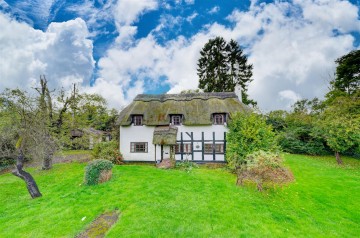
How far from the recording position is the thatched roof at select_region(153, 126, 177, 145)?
19312 mm

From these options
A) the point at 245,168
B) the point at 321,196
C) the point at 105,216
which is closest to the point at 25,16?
→ the point at 105,216

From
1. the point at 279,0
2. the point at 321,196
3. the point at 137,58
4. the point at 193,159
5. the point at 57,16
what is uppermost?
the point at 279,0

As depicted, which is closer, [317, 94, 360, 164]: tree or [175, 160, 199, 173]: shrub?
[175, 160, 199, 173]: shrub

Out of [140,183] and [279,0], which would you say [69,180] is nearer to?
[140,183]

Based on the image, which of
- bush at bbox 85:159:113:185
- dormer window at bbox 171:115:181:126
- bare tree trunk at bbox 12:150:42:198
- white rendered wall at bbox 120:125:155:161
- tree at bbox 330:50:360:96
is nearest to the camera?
bare tree trunk at bbox 12:150:42:198

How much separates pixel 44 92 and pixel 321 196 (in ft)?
78.7

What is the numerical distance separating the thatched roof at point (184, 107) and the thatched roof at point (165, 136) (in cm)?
89

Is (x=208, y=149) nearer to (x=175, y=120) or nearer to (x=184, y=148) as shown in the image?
(x=184, y=148)

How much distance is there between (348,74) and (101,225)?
38592 millimetres

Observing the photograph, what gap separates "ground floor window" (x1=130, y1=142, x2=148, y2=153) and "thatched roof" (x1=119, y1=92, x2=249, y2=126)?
218 cm

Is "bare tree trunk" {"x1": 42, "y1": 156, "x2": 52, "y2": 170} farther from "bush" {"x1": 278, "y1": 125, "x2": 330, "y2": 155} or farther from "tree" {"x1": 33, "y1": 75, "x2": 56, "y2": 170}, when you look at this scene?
"bush" {"x1": 278, "y1": 125, "x2": 330, "y2": 155}

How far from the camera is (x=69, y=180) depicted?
1512 cm

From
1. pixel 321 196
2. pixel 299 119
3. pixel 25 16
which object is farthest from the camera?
pixel 299 119

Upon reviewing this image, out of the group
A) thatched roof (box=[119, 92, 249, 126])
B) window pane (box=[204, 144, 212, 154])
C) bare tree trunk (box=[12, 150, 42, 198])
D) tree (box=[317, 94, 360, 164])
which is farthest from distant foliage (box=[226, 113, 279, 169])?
bare tree trunk (box=[12, 150, 42, 198])
